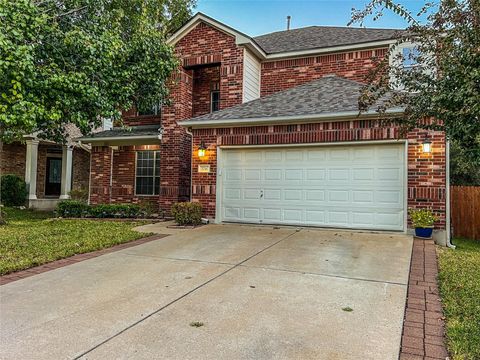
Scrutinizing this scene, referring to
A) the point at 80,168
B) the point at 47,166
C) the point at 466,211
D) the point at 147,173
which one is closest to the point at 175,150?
the point at 147,173

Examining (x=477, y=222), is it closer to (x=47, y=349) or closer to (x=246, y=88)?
(x=246, y=88)

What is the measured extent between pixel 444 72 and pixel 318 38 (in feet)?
34.6

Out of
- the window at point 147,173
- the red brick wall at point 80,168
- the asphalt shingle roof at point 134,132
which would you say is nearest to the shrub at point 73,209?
the window at point 147,173

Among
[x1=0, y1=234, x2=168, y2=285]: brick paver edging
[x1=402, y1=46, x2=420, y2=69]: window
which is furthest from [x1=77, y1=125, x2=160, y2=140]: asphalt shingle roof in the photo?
[x1=402, y1=46, x2=420, y2=69]: window

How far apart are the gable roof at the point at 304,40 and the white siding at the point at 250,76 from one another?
0.26 metres

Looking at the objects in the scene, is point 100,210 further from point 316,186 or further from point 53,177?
point 53,177

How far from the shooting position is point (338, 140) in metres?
8.62

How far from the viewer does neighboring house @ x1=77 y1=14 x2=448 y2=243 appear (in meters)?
8.23

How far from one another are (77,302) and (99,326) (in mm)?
807

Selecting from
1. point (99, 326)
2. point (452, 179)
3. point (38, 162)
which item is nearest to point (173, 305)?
point (99, 326)

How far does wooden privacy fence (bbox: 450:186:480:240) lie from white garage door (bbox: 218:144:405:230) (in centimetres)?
351

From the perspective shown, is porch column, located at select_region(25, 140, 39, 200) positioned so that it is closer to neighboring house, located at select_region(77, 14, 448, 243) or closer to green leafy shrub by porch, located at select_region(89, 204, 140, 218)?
neighboring house, located at select_region(77, 14, 448, 243)

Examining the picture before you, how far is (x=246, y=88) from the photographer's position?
1166 cm

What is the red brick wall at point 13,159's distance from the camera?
1686 centimetres
